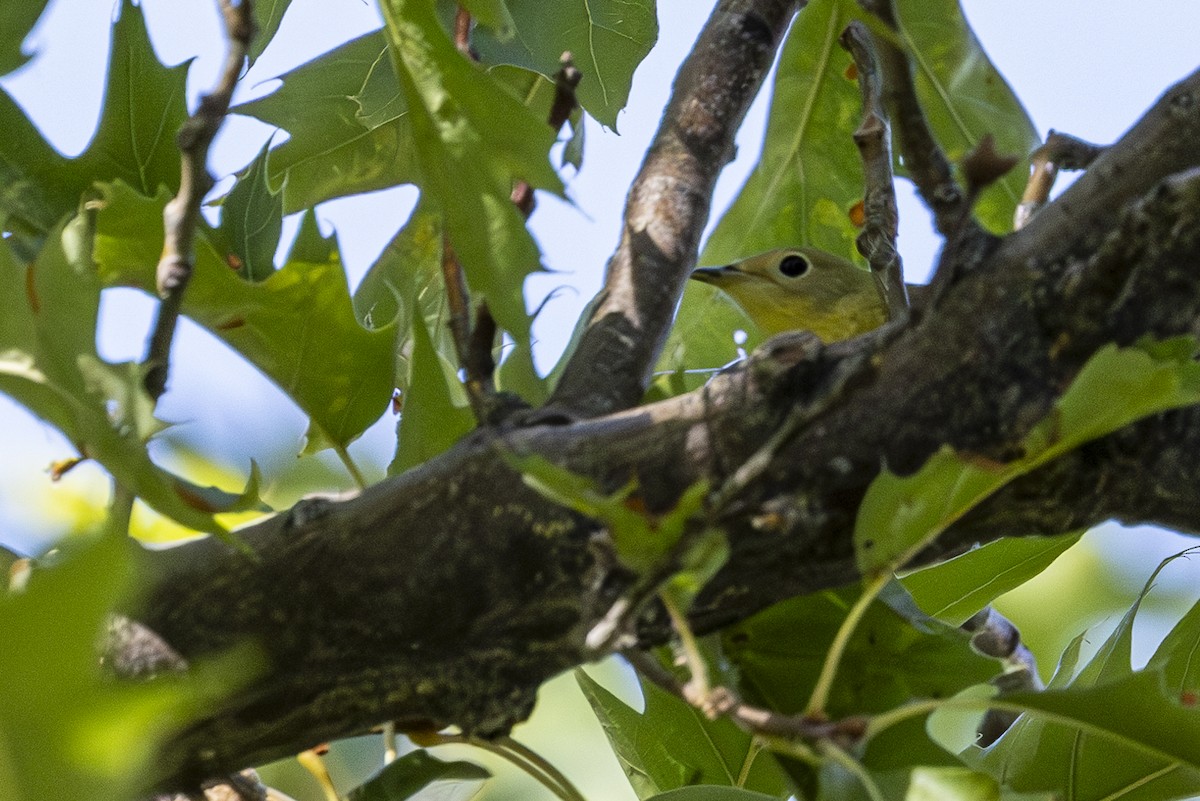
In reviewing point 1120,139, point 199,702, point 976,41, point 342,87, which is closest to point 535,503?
point 199,702

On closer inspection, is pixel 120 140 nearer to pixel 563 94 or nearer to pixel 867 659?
pixel 563 94

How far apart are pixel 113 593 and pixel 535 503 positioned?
0.56 m

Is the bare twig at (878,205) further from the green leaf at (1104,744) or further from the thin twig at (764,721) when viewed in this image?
the thin twig at (764,721)

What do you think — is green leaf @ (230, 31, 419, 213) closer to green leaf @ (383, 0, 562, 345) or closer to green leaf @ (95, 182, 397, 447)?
green leaf @ (95, 182, 397, 447)

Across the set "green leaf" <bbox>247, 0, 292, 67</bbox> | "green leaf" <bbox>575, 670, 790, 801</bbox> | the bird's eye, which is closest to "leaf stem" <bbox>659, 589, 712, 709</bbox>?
"green leaf" <bbox>575, 670, 790, 801</bbox>

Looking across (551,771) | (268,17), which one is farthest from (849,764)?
(268,17)

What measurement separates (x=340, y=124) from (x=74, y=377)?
56.7 inches

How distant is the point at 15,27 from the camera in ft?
5.57

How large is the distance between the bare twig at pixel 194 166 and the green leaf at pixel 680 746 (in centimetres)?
86

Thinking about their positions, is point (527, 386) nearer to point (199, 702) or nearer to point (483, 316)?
point (483, 316)

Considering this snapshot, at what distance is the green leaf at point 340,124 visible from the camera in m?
2.56

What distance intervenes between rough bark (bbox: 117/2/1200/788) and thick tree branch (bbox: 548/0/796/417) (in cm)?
21

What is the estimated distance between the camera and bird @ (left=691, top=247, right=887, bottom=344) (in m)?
3.88

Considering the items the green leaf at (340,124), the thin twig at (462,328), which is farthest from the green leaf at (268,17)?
the thin twig at (462,328)
